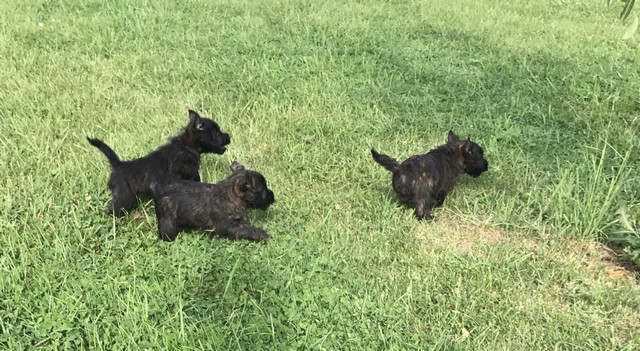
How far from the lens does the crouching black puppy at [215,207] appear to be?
4180 mm

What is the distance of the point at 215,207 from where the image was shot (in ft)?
13.8

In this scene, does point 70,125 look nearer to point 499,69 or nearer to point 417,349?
point 417,349

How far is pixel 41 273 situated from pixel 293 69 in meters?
5.08

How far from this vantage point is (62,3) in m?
9.84

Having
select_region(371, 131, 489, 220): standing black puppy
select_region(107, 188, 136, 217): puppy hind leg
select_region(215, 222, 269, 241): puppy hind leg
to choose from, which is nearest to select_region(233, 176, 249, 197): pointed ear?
select_region(215, 222, 269, 241): puppy hind leg

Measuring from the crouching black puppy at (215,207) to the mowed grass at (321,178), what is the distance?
0.48 feet

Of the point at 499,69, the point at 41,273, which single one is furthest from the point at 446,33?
the point at 41,273

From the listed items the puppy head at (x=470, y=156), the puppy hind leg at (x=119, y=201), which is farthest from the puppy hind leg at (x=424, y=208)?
the puppy hind leg at (x=119, y=201)

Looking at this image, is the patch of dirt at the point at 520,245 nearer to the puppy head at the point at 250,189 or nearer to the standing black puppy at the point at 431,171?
the standing black puppy at the point at 431,171

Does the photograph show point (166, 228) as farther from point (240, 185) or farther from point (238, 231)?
point (240, 185)

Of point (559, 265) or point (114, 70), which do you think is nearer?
point (559, 265)

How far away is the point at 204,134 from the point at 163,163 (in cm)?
51

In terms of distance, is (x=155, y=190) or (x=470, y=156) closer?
(x=155, y=190)

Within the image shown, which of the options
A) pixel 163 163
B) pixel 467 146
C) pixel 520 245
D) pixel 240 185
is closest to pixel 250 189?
pixel 240 185
